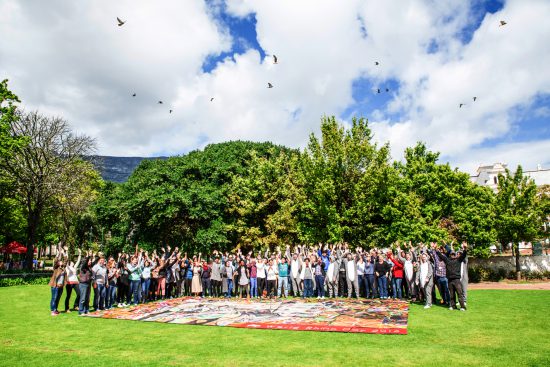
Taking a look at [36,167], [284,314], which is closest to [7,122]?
[36,167]

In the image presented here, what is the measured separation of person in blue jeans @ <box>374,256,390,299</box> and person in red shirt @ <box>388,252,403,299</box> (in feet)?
1.10

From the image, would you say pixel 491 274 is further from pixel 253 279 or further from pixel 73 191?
pixel 73 191

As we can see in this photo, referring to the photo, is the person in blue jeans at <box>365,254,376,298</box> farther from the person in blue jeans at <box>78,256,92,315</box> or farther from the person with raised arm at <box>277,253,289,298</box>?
the person in blue jeans at <box>78,256,92,315</box>

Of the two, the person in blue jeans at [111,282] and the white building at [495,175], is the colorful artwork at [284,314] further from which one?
the white building at [495,175]

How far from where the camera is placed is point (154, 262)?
56.1ft

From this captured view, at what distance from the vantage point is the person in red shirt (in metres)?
15.8

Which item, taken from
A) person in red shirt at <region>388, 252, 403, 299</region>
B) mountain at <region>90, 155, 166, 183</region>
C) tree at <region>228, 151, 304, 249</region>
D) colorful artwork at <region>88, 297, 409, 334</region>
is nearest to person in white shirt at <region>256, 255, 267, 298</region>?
colorful artwork at <region>88, 297, 409, 334</region>

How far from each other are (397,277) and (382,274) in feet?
2.09

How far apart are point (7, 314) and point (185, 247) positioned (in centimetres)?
1613

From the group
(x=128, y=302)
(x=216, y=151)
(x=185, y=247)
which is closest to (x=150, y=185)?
(x=185, y=247)

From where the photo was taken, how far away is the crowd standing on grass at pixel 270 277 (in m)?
13.7

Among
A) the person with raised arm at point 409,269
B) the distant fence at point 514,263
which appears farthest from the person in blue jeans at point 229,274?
the distant fence at point 514,263

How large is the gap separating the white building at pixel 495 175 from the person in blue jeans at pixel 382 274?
55.4m

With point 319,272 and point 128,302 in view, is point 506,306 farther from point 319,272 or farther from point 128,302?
point 128,302
